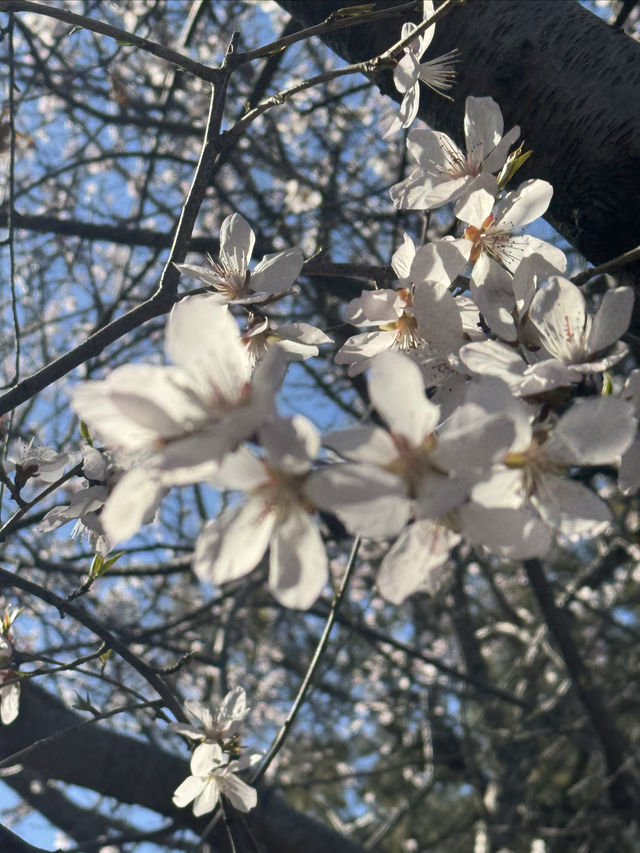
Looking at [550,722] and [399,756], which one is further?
[399,756]

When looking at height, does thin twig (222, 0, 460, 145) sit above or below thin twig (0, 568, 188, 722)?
above

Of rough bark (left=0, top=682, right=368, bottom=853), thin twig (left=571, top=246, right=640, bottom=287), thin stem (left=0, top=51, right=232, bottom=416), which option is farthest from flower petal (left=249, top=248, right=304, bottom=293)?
rough bark (left=0, top=682, right=368, bottom=853)

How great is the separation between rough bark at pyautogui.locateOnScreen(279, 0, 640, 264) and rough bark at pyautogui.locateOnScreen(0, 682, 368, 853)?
176 centimetres

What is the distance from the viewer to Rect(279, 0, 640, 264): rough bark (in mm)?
1203

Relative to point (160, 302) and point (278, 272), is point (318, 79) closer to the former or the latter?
A: point (278, 272)

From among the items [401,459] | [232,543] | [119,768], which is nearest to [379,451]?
[401,459]

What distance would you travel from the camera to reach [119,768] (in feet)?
6.93

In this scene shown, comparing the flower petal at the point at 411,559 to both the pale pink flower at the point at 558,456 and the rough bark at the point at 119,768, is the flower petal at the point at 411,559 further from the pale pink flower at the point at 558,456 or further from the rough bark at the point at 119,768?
the rough bark at the point at 119,768

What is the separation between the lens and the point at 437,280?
36.3 inches

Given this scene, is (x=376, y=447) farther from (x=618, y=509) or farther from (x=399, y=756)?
(x=399, y=756)

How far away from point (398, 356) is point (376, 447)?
8cm

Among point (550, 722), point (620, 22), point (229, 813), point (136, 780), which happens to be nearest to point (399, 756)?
point (550, 722)

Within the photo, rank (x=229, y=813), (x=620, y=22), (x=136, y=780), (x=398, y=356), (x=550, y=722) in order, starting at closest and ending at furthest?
(x=398, y=356) < (x=229, y=813) < (x=620, y=22) < (x=136, y=780) < (x=550, y=722)

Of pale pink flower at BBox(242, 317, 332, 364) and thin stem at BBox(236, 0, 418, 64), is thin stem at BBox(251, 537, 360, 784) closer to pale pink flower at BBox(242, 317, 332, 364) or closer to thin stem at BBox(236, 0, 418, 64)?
pale pink flower at BBox(242, 317, 332, 364)
